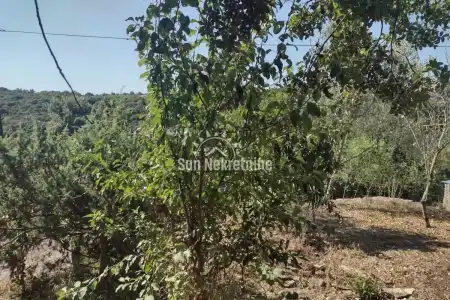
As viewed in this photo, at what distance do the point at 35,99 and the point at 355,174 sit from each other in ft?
69.5

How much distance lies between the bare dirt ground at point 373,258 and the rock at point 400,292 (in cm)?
5

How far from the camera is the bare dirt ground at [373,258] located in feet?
12.4

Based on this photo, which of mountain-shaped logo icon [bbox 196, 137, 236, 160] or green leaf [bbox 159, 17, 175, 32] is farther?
mountain-shaped logo icon [bbox 196, 137, 236, 160]

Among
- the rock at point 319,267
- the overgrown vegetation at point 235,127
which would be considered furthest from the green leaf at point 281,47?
the rock at point 319,267

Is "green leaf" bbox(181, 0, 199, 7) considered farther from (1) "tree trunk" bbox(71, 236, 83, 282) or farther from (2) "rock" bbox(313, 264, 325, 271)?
(1) "tree trunk" bbox(71, 236, 83, 282)

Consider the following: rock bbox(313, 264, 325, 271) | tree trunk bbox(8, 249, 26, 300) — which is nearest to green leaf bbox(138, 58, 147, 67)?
rock bbox(313, 264, 325, 271)

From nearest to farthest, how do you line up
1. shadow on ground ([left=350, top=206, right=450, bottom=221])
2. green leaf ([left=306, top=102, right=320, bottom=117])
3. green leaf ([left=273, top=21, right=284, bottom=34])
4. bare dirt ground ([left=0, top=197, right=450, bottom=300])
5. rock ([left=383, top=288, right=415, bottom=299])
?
green leaf ([left=306, top=102, right=320, bottom=117]) → green leaf ([left=273, top=21, right=284, bottom=34]) → rock ([left=383, top=288, right=415, bottom=299]) → bare dirt ground ([left=0, top=197, right=450, bottom=300]) → shadow on ground ([left=350, top=206, right=450, bottom=221])

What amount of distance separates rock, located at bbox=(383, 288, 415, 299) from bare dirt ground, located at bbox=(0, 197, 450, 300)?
0.18 feet

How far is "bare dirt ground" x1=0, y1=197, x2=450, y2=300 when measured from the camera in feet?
12.4

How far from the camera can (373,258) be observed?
4.78 metres

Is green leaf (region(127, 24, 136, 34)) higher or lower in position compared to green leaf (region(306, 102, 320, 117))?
higher

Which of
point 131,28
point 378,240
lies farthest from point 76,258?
point 131,28

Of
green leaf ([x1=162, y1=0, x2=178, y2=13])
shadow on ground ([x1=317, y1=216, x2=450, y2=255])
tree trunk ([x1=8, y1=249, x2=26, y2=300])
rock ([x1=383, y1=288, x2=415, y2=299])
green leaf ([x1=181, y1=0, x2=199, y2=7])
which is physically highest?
green leaf ([x1=181, y1=0, x2=199, y2=7])

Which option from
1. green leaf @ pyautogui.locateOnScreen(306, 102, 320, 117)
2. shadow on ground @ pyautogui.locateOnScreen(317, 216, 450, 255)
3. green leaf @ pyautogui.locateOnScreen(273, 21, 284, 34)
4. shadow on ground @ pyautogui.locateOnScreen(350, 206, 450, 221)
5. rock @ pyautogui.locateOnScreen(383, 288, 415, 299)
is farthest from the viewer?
shadow on ground @ pyautogui.locateOnScreen(350, 206, 450, 221)
